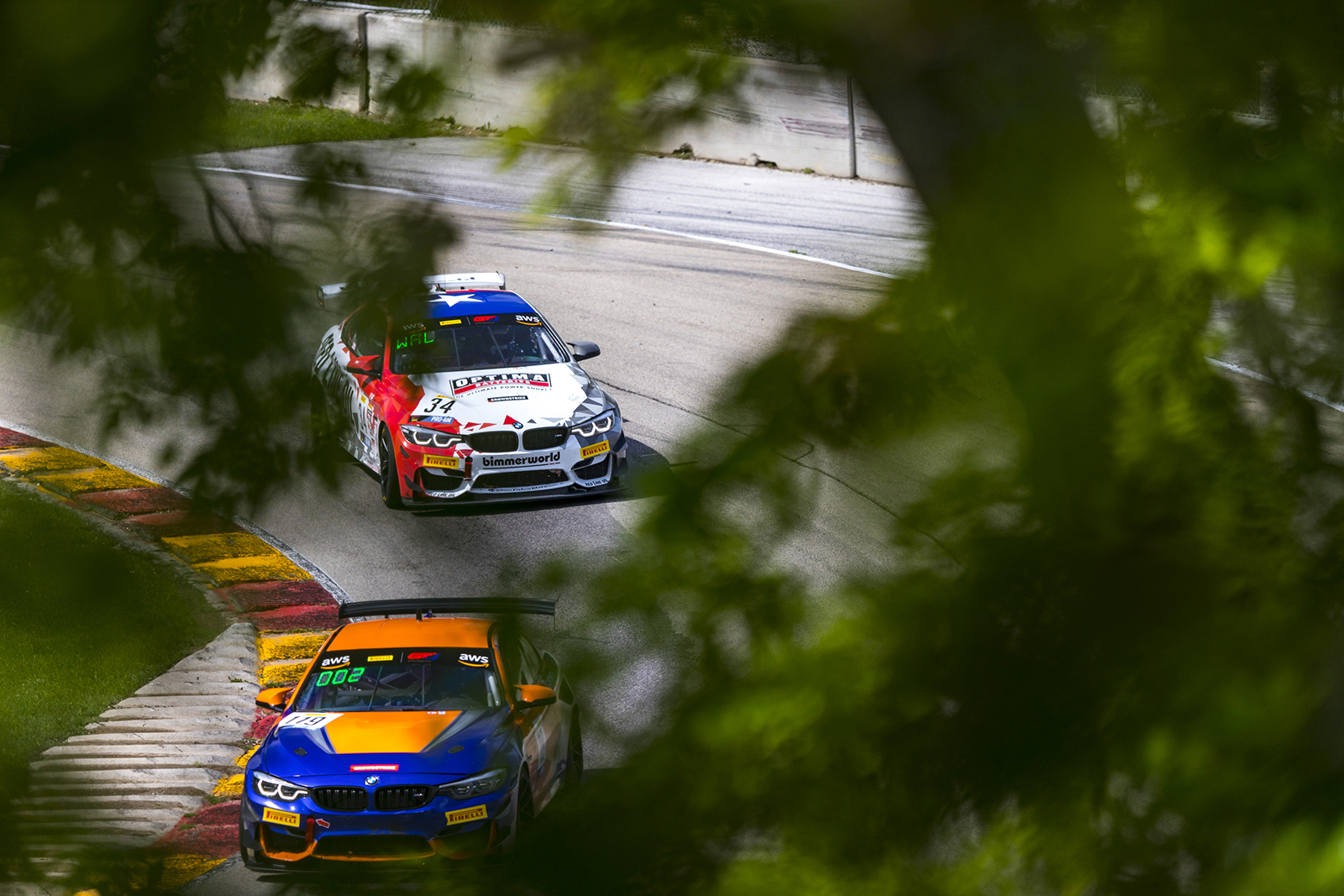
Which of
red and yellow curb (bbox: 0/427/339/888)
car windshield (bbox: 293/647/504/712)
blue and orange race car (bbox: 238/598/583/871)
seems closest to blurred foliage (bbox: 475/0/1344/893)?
red and yellow curb (bbox: 0/427/339/888)

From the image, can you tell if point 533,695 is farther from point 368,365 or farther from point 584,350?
point 584,350

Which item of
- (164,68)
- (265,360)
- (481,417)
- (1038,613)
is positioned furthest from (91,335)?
(481,417)

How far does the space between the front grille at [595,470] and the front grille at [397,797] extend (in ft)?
15.5

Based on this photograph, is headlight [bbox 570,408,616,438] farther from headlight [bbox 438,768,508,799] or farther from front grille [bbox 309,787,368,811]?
headlight [bbox 438,768,508,799]

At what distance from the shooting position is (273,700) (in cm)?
731

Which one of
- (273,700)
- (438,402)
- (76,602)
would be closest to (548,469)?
(273,700)

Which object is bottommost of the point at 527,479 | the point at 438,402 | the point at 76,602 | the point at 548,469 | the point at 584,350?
the point at 527,479

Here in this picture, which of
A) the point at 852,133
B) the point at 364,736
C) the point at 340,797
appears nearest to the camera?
the point at 852,133

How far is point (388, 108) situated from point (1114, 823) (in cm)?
110

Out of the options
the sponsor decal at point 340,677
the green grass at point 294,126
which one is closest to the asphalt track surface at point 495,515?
the green grass at point 294,126

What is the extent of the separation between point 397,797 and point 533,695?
14.2 feet

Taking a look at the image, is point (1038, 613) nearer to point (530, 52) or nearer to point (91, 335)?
→ point (530, 52)

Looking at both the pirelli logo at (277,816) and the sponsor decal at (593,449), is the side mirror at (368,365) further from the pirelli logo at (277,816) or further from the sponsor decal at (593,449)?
the sponsor decal at (593,449)

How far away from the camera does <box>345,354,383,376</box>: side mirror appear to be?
1.20 metres
